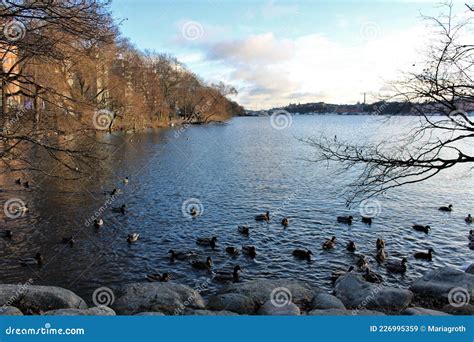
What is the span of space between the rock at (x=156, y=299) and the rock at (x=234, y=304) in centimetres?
44

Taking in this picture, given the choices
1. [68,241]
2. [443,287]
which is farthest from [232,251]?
[443,287]

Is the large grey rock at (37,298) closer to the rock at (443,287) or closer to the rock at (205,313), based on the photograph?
the rock at (205,313)

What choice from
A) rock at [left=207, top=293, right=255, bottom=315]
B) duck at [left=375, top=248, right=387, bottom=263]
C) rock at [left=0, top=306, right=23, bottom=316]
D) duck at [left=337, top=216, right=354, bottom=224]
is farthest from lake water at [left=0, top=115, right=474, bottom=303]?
rock at [left=0, top=306, right=23, bottom=316]

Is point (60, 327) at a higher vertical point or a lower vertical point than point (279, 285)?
higher

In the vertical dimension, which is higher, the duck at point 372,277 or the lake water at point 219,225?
the lake water at point 219,225

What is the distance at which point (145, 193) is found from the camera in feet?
85.6

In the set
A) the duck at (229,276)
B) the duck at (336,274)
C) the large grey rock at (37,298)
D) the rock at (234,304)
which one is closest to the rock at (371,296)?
the duck at (336,274)

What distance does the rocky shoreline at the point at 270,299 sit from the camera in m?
9.35

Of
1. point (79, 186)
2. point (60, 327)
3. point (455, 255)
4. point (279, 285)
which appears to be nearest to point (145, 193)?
point (79, 186)

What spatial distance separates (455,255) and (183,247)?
1153 cm

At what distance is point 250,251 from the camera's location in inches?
626

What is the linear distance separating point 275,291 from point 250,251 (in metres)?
4.80

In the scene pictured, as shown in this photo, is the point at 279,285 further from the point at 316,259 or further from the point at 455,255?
the point at 455,255

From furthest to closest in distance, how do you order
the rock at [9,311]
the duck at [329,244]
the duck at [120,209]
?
1. the duck at [120,209]
2. the duck at [329,244]
3. the rock at [9,311]
